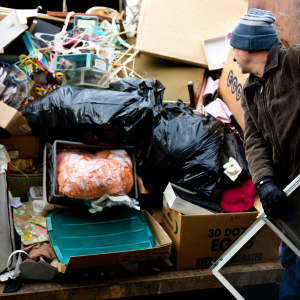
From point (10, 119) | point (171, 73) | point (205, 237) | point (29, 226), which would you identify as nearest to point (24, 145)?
point (10, 119)

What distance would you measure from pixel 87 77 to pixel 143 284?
5.34ft

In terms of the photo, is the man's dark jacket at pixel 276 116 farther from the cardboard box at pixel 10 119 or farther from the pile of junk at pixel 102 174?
the cardboard box at pixel 10 119

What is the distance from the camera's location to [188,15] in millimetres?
3066

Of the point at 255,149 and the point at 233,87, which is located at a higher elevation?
the point at 255,149

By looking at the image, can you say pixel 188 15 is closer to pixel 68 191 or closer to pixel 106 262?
pixel 68 191

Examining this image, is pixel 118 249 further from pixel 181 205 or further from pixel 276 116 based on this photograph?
pixel 276 116

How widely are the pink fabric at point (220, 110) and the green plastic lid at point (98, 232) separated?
42.9 inches

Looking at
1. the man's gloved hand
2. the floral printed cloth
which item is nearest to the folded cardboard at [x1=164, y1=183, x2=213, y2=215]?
the man's gloved hand

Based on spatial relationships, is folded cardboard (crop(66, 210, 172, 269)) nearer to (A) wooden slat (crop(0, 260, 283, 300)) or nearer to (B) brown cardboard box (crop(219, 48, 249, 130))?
(A) wooden slat (crop(0, 260, 283, 300))

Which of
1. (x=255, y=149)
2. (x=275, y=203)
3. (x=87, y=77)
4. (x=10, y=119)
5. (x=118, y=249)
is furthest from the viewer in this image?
(x=87, y=77)

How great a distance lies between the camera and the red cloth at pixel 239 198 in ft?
6.28

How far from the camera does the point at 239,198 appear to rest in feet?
6.36

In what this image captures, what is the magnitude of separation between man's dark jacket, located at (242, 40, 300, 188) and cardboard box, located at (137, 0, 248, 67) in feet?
5.68

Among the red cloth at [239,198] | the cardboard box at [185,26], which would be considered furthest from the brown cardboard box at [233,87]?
the red cloth at [239,198]
